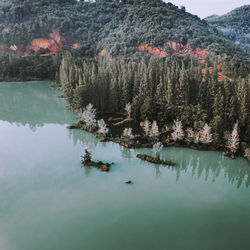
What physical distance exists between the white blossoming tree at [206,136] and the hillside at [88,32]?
255 ft

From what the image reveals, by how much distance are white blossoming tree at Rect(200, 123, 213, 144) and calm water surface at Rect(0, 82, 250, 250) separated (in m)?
1.92

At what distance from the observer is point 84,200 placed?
2561 centimetres

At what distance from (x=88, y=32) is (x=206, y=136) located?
137 metres

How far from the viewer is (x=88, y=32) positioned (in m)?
155

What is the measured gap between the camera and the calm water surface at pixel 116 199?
813 inches

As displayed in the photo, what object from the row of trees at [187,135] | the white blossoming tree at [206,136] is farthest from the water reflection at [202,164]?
the white blossoming tree at [206,136]

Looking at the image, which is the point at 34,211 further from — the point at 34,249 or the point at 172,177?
the point at 172,177

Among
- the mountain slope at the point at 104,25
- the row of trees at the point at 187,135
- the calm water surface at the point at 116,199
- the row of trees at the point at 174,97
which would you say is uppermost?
the mountain slope at the point at 104,25

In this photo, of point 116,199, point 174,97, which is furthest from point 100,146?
point 174,97

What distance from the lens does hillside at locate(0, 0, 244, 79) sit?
373 feet

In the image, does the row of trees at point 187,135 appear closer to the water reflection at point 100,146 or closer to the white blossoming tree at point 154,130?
the white blossoming tree at point 154,130

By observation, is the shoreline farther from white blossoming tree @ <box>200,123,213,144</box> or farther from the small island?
the small island

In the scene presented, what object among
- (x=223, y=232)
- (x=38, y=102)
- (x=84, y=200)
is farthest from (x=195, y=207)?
(x=38, y=102)

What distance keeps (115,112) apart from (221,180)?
30.1m
